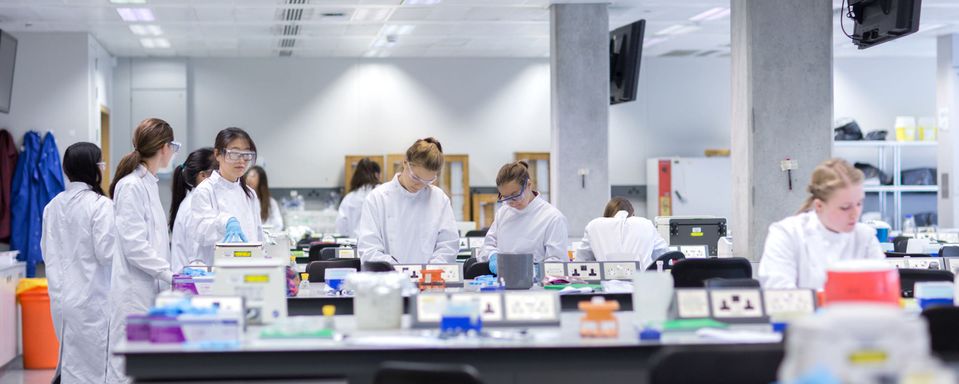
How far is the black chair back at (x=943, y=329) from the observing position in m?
3.21

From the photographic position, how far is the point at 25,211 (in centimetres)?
1048

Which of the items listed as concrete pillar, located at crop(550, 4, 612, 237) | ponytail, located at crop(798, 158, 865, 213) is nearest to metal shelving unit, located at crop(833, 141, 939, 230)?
concrete pillar, located at crop(550, 4, 612, 237)

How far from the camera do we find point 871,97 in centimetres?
1397

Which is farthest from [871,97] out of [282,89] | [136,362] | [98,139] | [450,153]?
[136,362]

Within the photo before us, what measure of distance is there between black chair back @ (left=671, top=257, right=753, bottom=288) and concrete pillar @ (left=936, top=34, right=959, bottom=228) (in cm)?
796

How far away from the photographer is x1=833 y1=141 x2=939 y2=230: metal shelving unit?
508 inches

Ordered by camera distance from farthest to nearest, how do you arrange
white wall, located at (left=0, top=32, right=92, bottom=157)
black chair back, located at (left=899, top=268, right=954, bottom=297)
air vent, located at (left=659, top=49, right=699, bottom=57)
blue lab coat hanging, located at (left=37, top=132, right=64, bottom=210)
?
air vent, located at (left=659, top=49, right=699, bottom=57)
white wall, located at (left=0, top=32, right=92, bottom=157)
blue lab coat hanging, located at (left=37, top=132, right=64, bottom=210)
black chair back, located at (left=899, top=268, right=954, bottom=297)

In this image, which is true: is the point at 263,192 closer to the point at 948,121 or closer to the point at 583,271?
the point at 583,271

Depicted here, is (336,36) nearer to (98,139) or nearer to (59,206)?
(98,139)

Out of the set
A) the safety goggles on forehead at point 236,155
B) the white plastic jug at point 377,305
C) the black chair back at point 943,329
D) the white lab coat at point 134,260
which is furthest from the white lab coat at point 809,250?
the safety goggles on forehead at point 236,155

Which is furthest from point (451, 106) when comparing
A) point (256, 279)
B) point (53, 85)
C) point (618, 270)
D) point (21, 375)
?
point (256, 279)

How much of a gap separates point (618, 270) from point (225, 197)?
2078mm

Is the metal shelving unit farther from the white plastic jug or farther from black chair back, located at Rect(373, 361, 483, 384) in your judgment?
black chair back, located at Rect(373, 361, 483, 384)

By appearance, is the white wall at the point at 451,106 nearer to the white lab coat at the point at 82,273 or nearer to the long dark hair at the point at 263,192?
the long dark hair at the point at 263,192
